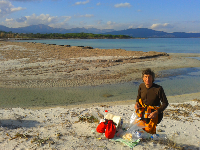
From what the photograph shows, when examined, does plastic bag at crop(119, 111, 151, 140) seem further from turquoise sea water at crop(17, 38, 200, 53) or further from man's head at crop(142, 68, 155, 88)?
turquoise sea water at crop(17, 38, 200, 53)

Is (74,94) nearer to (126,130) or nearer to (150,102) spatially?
(126,130)

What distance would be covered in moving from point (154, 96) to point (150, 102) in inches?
5.9

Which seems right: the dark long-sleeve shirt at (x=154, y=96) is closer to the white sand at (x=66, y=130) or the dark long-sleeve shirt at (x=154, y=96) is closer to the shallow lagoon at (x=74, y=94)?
the white sand at (x=66, y=130)

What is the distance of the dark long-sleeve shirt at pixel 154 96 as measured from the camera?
344 cm

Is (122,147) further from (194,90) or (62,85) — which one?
(194,90)

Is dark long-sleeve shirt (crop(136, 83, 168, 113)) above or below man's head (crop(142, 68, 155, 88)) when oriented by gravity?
below

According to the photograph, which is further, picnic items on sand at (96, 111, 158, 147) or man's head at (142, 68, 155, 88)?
picnic items on sand at (96, 111, 158, 147)

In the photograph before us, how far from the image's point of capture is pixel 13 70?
1313 centimetres

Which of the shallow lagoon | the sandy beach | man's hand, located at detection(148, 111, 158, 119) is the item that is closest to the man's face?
man's hand, located at detection(148, 111, 158, 119)

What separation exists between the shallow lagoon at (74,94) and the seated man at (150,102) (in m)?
4.71

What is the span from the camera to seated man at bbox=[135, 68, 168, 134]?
347cm

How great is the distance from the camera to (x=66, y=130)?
15.4 feet

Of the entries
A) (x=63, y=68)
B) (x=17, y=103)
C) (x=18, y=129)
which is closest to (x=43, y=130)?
(x=18, y=129)

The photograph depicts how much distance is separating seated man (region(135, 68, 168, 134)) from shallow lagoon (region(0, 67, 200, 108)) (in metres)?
4.71
